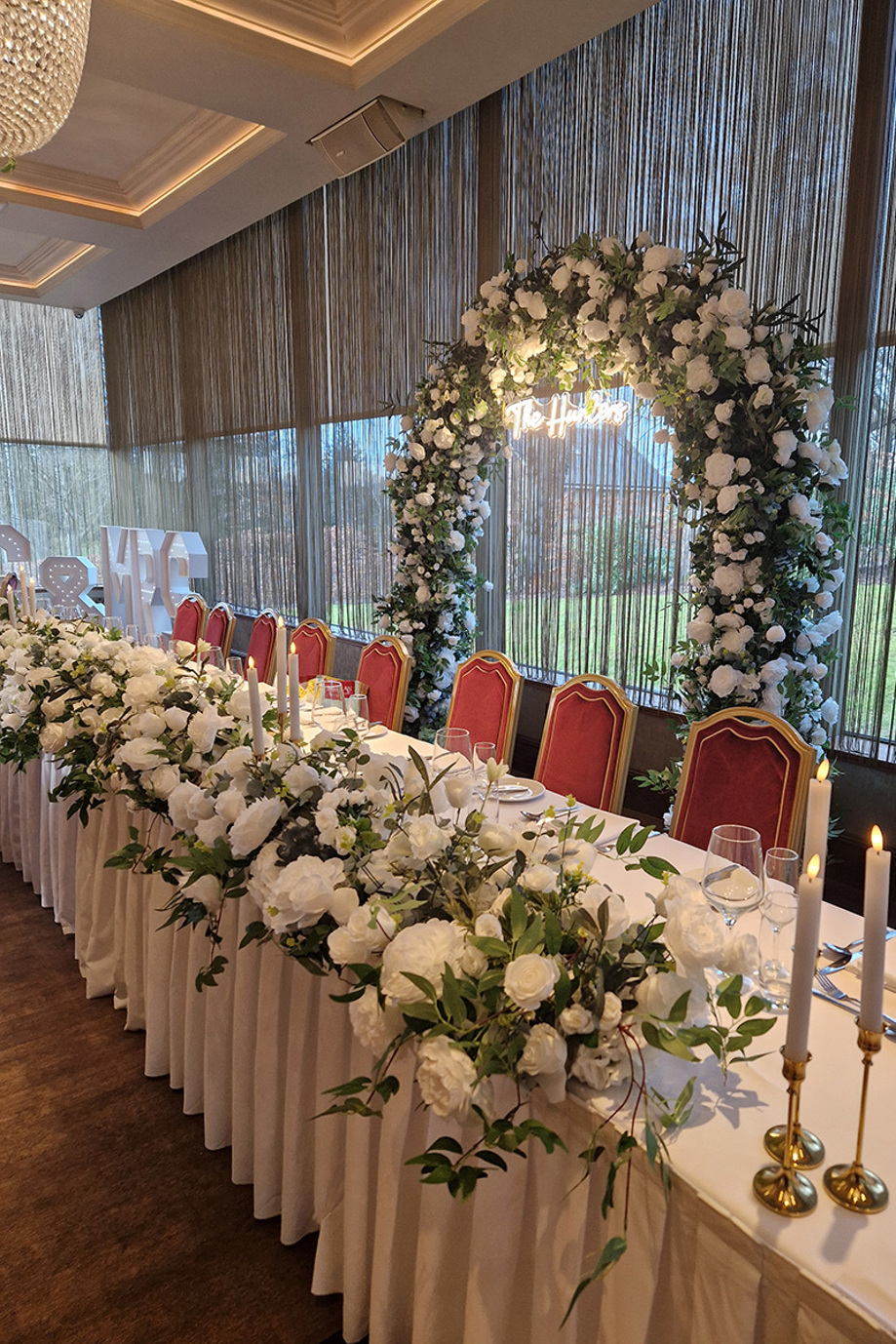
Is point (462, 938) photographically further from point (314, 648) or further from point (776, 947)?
point (314, 648)

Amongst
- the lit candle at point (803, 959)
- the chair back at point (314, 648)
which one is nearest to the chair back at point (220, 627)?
the chair back at point (314, 648)

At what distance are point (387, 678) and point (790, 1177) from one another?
3.22 meters

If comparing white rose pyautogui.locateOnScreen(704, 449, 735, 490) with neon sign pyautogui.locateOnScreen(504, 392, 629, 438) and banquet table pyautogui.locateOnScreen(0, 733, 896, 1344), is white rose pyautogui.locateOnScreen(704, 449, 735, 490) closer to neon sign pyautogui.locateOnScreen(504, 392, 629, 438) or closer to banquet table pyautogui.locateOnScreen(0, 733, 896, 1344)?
neon sign pyautogui.locateOnScreen(504, 392, 629, 438)

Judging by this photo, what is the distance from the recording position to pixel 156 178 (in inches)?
247

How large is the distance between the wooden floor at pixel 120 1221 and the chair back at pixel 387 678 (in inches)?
69.0

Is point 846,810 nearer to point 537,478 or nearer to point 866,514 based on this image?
point 866,514

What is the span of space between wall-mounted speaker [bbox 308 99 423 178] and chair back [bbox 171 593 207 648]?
294 centimetres

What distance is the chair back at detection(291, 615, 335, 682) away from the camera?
457 cm

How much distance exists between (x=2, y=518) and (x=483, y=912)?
34.3ft

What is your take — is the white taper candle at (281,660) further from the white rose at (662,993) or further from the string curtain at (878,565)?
the string curtain at (878,565)

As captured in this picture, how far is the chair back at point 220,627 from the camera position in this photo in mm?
5523

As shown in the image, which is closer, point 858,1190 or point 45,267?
point 858,1190

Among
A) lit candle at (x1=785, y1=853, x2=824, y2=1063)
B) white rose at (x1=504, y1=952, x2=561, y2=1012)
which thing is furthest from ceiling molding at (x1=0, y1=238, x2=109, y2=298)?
lit candle at (x1=785, y1=853, x2=824, y2=1063)

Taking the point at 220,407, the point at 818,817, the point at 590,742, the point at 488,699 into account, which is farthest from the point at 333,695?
the point at 220,407
